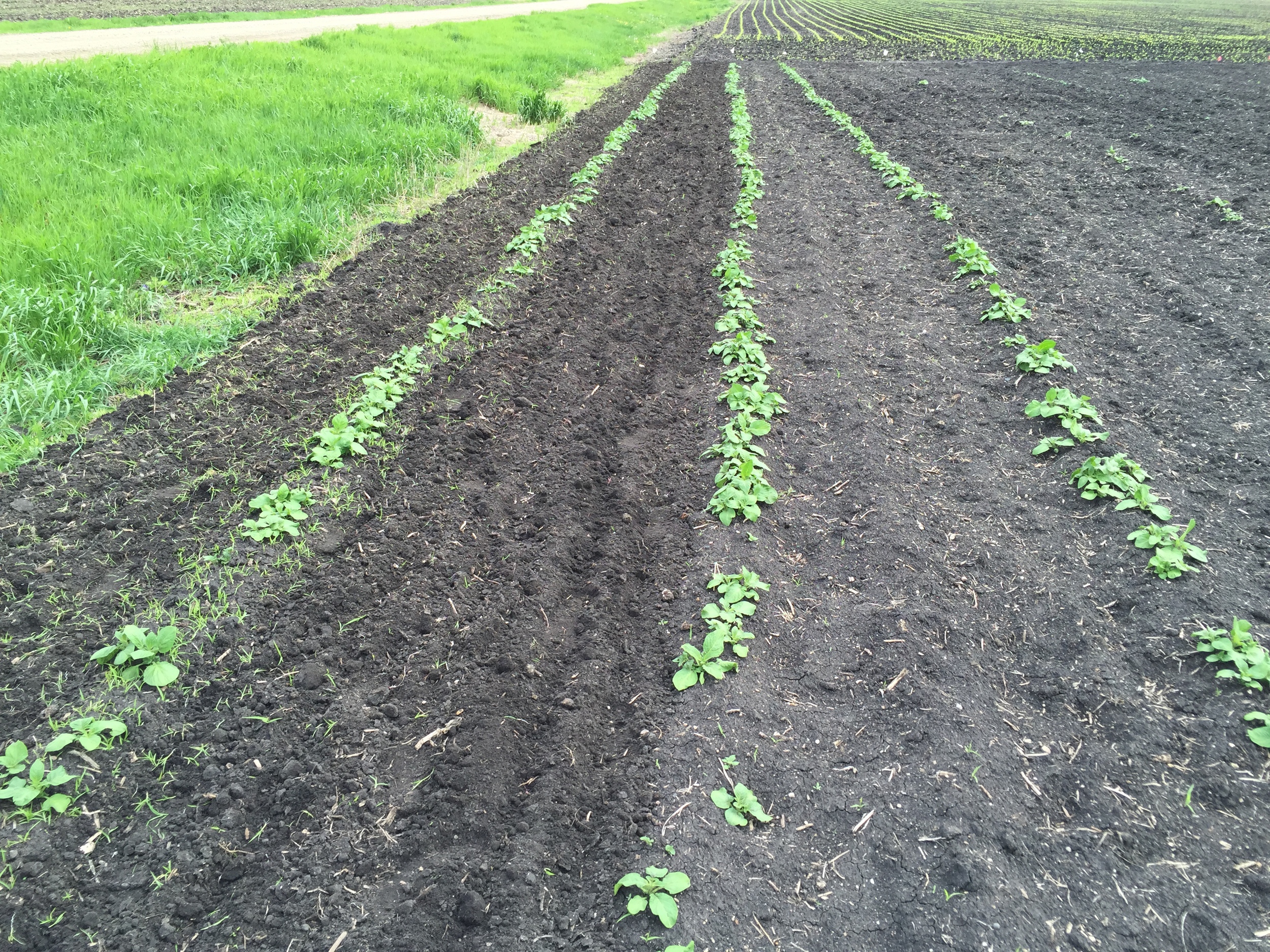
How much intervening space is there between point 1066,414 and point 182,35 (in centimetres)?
2216

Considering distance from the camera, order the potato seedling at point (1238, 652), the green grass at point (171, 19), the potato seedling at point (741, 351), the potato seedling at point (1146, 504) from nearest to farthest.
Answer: the potato seedling at point (1238, 652) → the potato seedling at point (1146, 504) → the potato seedling at point (741, 351) → the green grass at point (171, 19)

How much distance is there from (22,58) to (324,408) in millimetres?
14404

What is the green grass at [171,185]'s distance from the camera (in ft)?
16.4

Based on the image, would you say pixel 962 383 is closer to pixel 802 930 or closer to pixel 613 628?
pixel 613 628

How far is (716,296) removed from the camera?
649cm

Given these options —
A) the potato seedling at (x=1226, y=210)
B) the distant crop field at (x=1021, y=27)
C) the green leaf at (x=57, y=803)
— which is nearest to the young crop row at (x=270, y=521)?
the green leaf at (x=57, y=803)

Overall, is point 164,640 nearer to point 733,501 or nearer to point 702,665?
point 702,665

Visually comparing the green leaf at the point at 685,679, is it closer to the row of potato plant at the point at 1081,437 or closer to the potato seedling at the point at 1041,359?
the row of potato plant at the point at 1081,437

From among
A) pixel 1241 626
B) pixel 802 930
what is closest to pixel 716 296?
pixel 1241 626

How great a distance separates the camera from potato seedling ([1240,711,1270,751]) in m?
2.62

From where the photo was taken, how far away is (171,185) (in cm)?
707

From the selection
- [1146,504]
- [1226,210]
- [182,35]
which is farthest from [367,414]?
[182,35]

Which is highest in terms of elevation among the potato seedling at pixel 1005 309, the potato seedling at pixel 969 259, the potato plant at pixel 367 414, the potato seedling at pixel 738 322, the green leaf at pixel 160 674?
the potato seedling at pixel 969 259

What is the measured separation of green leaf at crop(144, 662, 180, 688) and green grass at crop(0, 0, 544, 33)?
2245cm
